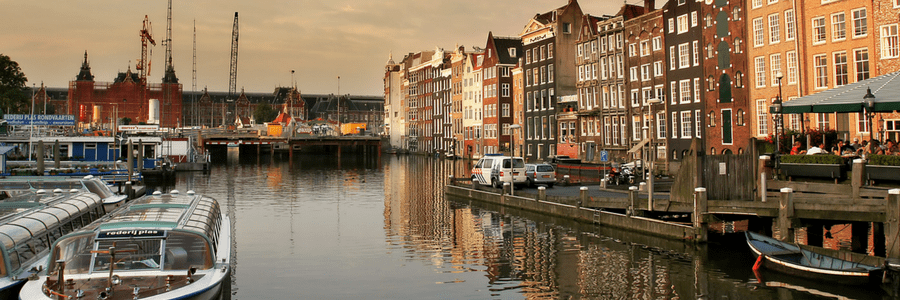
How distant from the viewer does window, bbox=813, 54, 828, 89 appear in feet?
168

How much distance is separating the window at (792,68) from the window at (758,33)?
144 inches

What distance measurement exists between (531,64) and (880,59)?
190ft

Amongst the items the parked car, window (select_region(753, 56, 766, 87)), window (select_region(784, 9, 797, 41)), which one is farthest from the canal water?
window (select_region(753, 56, 766, 87))

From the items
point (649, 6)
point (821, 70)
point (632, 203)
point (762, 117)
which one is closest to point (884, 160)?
point (632, 203)

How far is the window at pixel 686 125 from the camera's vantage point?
6888cm

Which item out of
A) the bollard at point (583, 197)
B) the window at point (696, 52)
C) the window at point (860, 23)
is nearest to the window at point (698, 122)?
the window at point (696, 52)

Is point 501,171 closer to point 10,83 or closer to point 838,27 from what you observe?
point 838,27

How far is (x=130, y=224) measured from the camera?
1802 cm

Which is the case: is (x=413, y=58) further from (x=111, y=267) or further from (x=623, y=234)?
(x=111, y=267)

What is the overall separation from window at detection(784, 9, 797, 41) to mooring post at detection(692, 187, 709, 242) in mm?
32833

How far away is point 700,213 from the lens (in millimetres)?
27406

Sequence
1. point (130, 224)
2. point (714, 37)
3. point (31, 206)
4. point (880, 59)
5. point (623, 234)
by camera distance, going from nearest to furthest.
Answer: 1. point (130, 224)
2. point (31, 206)
3. point (623, 234)
4. point (880, 59)
5. point (714, 37)

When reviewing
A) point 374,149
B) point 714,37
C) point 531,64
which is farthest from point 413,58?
point 714,37

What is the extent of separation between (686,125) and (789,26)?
1618 centimetres
